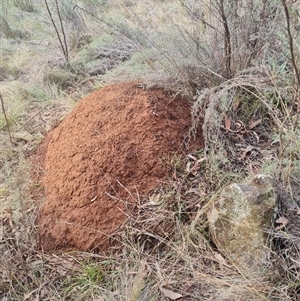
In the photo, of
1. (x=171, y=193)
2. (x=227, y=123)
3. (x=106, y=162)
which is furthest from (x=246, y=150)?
(x=106, y=162)

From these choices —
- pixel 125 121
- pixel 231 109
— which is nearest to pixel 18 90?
pixel 125 121

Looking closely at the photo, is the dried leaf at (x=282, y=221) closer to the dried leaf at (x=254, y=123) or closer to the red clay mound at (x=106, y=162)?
the red clay mound at (x=106, y=162)

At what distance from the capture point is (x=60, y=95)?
12.1 feet

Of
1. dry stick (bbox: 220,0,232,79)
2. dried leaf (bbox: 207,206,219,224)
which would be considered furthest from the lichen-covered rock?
dry stick (bbox: 220,0,232,79)

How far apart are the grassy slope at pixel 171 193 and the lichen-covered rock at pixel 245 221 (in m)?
0.06

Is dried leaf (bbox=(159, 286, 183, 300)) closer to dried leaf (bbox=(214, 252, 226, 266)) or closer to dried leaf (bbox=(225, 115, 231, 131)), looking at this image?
dried leaf (bbox=(214, 252, 226, 266))

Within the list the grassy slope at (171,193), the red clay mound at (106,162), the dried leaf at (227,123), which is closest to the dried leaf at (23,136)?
the grassy slope at (171,193)

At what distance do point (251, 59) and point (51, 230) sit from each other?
65.8 inches

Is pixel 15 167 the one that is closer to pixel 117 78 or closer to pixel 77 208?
pixel 77 208

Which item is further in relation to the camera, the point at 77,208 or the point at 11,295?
the point at 77,208

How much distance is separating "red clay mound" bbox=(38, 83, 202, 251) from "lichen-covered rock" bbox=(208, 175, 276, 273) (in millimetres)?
463

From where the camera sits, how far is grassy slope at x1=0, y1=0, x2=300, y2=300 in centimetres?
208

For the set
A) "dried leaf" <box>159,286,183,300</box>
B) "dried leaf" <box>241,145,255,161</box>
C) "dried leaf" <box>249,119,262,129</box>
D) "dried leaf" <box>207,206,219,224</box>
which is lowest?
"dried leaf" <box>159,286,183,300</box>

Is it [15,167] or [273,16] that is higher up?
[273,16]
